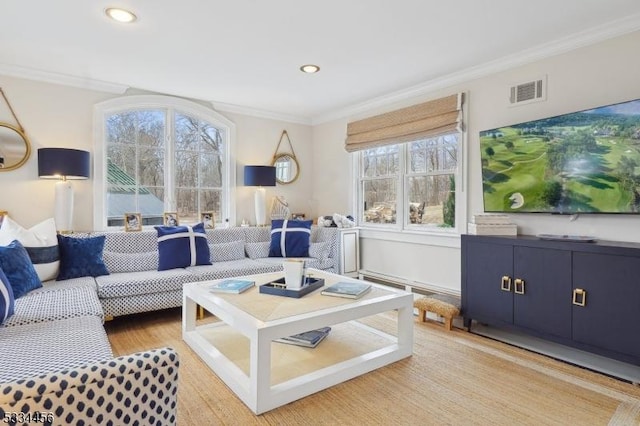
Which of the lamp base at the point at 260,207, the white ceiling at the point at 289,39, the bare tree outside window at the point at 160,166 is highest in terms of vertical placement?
the white ceiling at the point at 289,39

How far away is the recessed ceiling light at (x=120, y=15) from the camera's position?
89.7 inches

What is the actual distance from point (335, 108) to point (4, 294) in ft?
12.3

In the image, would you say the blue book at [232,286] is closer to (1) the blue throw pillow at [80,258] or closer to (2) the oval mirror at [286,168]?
(1) the blue throw pillow at [80,258]

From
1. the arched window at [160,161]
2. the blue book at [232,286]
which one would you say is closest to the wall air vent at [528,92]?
the blue book at [232,286]

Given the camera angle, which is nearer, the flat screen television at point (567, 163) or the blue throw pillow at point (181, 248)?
the flat screen television at point (567, 163)

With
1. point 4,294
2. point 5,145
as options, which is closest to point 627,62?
point 4,294

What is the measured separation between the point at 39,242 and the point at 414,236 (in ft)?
10.9

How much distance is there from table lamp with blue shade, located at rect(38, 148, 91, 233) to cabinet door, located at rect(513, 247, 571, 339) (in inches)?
144

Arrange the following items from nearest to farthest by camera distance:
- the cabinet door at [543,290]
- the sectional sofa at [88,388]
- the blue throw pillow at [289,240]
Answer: the sectional sofa at [88,388], the cabinet door at [543,290], the blue throw pillow at [289,240]

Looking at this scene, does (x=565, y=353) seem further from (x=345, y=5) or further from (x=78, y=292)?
(x=78, y=292)

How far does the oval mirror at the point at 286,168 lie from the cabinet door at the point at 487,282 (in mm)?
2716

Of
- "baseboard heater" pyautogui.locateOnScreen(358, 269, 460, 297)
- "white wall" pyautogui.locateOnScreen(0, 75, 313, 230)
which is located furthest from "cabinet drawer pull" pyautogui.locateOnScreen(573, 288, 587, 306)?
"white wall" pyautogui.locateOnScreen(0, 75, 313, 230)

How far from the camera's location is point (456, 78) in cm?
344

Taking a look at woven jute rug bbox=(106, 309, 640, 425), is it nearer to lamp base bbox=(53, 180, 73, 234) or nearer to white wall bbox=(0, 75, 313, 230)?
lamp base bbox=(53, 180, 73, 234)
